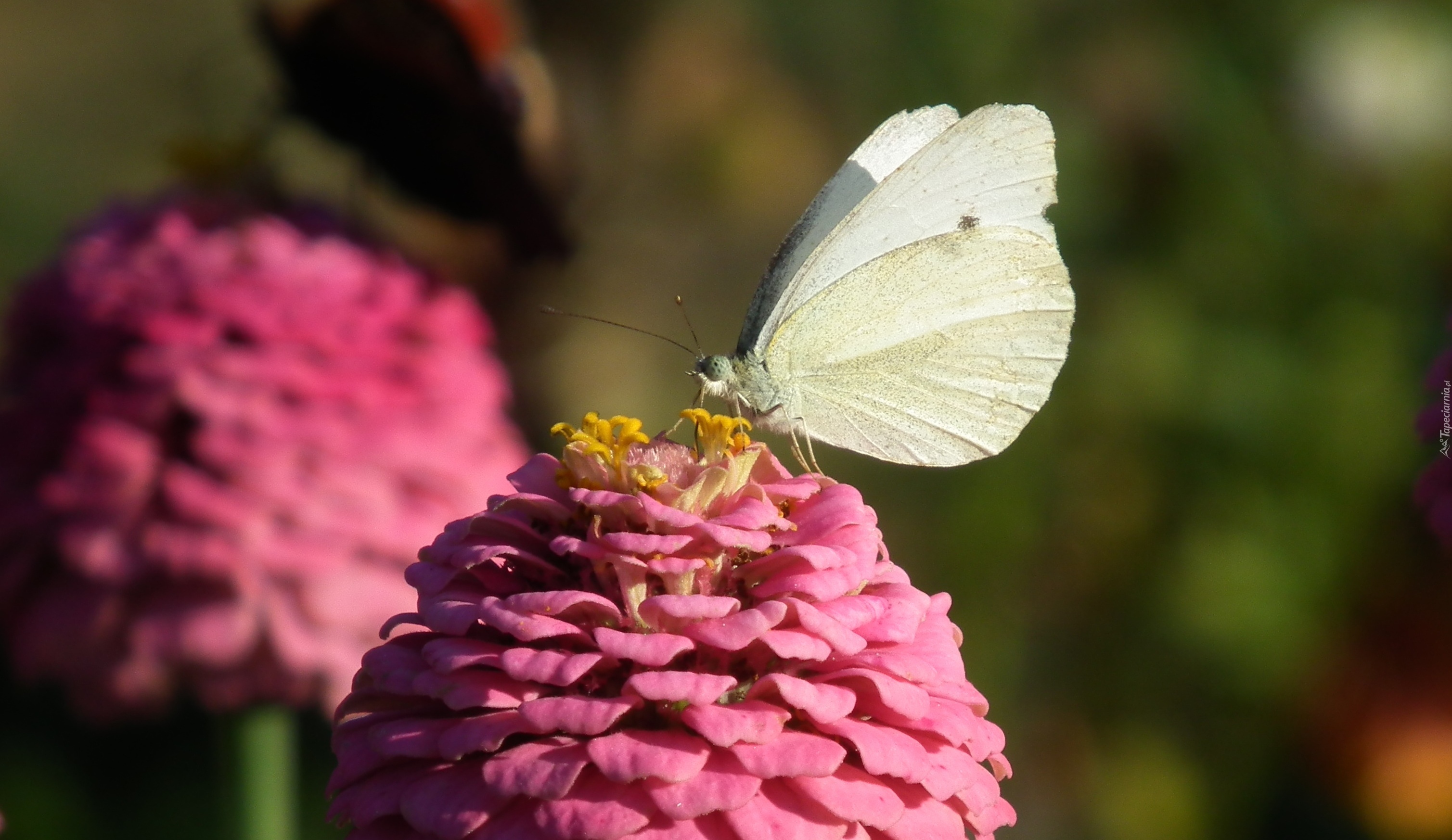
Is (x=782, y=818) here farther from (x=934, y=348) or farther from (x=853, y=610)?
(x=934, y=348)

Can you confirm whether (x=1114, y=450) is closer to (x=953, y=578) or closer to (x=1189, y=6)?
(x=953, y=578)

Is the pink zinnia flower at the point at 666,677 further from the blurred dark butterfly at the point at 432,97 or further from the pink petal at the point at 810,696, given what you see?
the blurred dark butterfly at the point at 432,97

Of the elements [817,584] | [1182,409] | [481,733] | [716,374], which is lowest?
[481,733]

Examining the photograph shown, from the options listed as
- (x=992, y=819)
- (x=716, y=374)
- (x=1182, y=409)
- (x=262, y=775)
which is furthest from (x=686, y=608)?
(x=1182, y=409)

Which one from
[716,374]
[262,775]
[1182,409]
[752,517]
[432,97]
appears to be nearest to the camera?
[752,517]

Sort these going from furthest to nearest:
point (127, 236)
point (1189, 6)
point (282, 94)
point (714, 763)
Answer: point (1189, 6) < point (282, 94) < point (127, 236) < point (714, 763)

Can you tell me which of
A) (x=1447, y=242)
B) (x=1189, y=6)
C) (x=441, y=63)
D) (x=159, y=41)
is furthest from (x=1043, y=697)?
(x=159, y=41)

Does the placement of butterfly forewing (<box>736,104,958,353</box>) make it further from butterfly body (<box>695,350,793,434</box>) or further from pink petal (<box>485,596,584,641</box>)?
pink petal (<box>485,596,584,641</box>)
